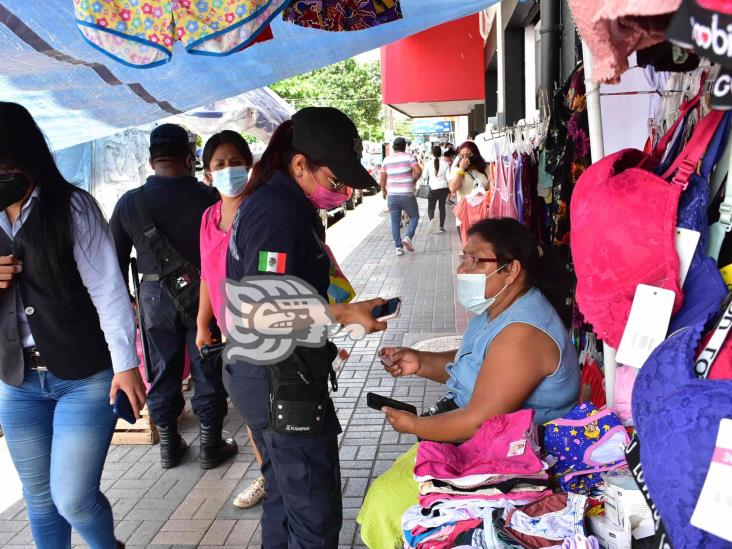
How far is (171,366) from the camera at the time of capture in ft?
12.8

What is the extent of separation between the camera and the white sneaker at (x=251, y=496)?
11.6ft

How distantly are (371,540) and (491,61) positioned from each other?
41.3 ft

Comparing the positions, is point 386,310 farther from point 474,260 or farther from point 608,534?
point 608,534

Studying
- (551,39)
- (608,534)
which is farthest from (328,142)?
(551,39)

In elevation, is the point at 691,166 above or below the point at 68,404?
above

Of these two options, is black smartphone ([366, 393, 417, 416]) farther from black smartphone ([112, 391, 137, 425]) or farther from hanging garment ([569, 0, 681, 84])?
hanging garment ([569, 0, 681, 84])

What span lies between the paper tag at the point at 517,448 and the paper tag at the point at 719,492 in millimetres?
950

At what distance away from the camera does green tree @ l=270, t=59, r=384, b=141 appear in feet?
127

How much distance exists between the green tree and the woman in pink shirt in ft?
112

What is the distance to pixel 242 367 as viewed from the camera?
234 cm

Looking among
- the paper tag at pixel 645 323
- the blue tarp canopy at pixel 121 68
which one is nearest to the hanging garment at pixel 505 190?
the blue tarp canopy at pixel 121 68

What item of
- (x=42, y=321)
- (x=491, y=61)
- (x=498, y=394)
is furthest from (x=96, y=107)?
(x=491, y=61)

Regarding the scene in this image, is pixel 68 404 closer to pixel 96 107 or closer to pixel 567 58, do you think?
pixel 96 107

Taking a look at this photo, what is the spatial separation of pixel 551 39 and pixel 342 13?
2256 mm
